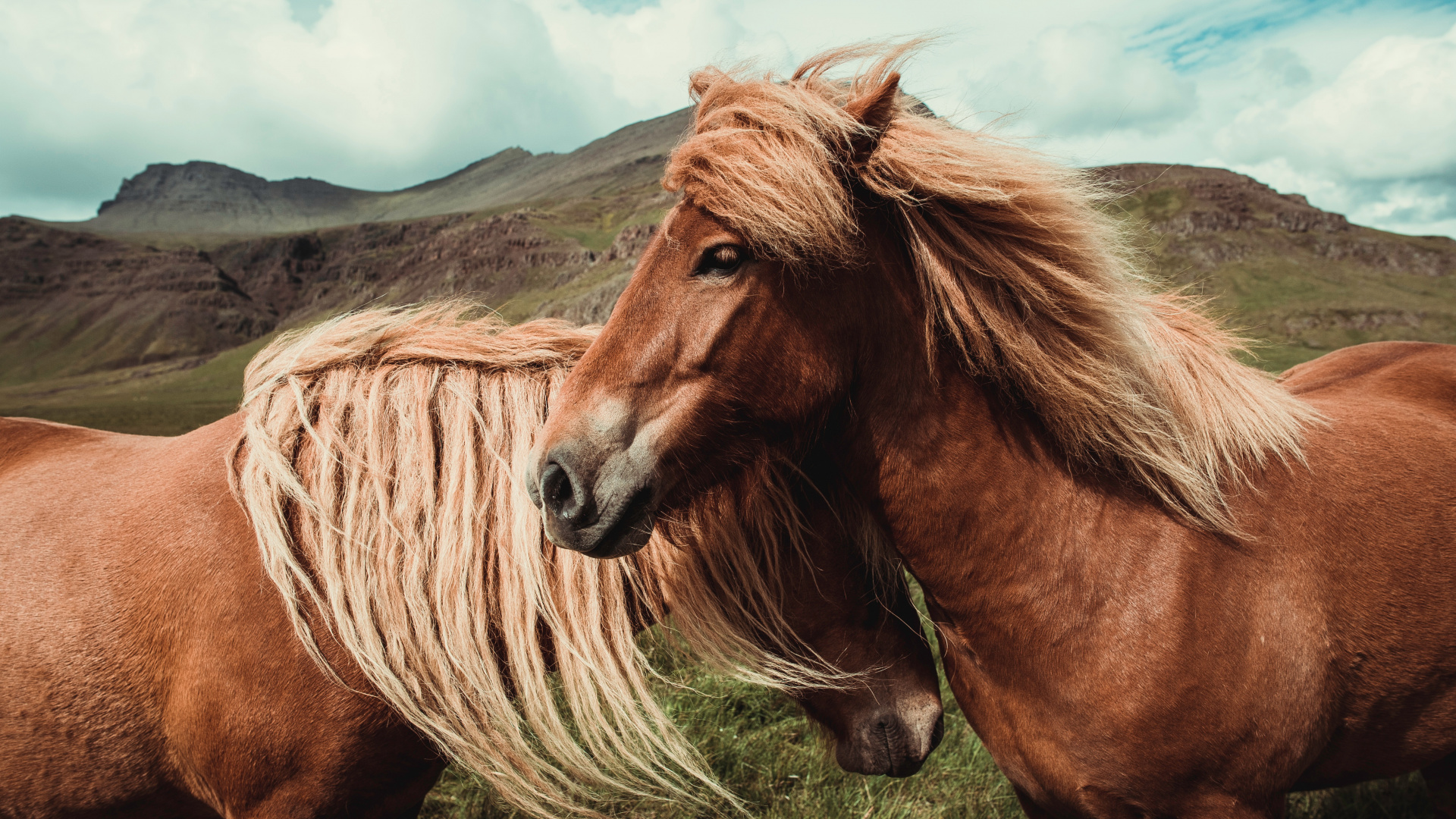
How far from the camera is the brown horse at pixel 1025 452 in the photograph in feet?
5.08

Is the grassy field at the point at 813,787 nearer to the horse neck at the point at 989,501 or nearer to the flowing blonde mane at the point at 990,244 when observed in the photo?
the horse neck at the point at 989,501

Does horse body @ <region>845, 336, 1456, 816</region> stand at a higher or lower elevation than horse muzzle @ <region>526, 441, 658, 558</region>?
lower

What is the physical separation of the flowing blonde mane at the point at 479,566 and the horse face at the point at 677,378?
1.04 ft

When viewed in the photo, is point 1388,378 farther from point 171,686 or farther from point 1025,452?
point 171,686

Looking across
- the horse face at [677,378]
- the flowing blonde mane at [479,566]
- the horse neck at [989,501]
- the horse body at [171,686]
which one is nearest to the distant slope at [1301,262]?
the horse neck at [989,501]

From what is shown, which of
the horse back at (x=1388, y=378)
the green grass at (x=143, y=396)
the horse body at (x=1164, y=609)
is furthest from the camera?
the green grass at (x=143, y=396)

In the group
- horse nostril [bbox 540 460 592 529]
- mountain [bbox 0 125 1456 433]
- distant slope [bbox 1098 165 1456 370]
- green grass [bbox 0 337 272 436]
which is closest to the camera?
horse nostril [bbox 540 460 592 529]

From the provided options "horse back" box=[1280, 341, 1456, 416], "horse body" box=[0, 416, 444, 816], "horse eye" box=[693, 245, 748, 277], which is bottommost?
"horse body" box=[0, 416, 444, 816]

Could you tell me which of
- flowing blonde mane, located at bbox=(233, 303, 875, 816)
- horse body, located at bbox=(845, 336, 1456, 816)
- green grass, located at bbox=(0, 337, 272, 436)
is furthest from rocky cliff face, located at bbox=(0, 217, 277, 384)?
horse body, located at bbox=(845, 336, 1456, 816)

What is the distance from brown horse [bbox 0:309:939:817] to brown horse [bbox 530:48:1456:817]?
36 cm

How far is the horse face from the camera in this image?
1.50m

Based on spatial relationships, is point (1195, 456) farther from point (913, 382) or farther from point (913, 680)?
point (913, 680)

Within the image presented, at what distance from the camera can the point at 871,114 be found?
1615 mm

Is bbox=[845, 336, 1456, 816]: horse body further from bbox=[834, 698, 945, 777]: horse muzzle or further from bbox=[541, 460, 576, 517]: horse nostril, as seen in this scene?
bbox=[541, 460, 576, 517]: horse nostril
